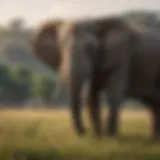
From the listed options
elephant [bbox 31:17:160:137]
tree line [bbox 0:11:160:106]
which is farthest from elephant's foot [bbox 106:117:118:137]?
tree line [bbox 0:11:160:106]

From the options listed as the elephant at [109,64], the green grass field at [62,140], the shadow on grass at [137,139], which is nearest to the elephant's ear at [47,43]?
the elephant at [109,64]

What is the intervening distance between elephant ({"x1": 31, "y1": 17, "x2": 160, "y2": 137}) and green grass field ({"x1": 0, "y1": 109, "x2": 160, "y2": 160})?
2cm

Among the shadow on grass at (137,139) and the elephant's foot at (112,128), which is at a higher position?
the elephant's foot at (112,128)

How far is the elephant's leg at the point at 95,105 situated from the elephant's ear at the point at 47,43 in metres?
0.10

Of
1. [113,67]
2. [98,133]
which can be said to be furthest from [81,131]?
[113,67]

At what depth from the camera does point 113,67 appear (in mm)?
1210

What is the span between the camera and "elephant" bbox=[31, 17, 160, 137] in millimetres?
1160

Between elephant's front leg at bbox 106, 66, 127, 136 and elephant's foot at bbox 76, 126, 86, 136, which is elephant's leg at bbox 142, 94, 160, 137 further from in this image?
elephant's foot at bbox 76, 126, 86, 136

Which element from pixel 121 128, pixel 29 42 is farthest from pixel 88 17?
pixel 121 128

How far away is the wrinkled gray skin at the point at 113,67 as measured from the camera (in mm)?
1160

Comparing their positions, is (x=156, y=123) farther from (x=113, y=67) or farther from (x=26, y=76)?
(x=26, y=76)

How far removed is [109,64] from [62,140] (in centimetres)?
22

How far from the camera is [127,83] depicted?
120 centimetres

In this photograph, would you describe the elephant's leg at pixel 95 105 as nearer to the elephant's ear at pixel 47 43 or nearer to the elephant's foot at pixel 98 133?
the elephant's foot at pixel 98 133
